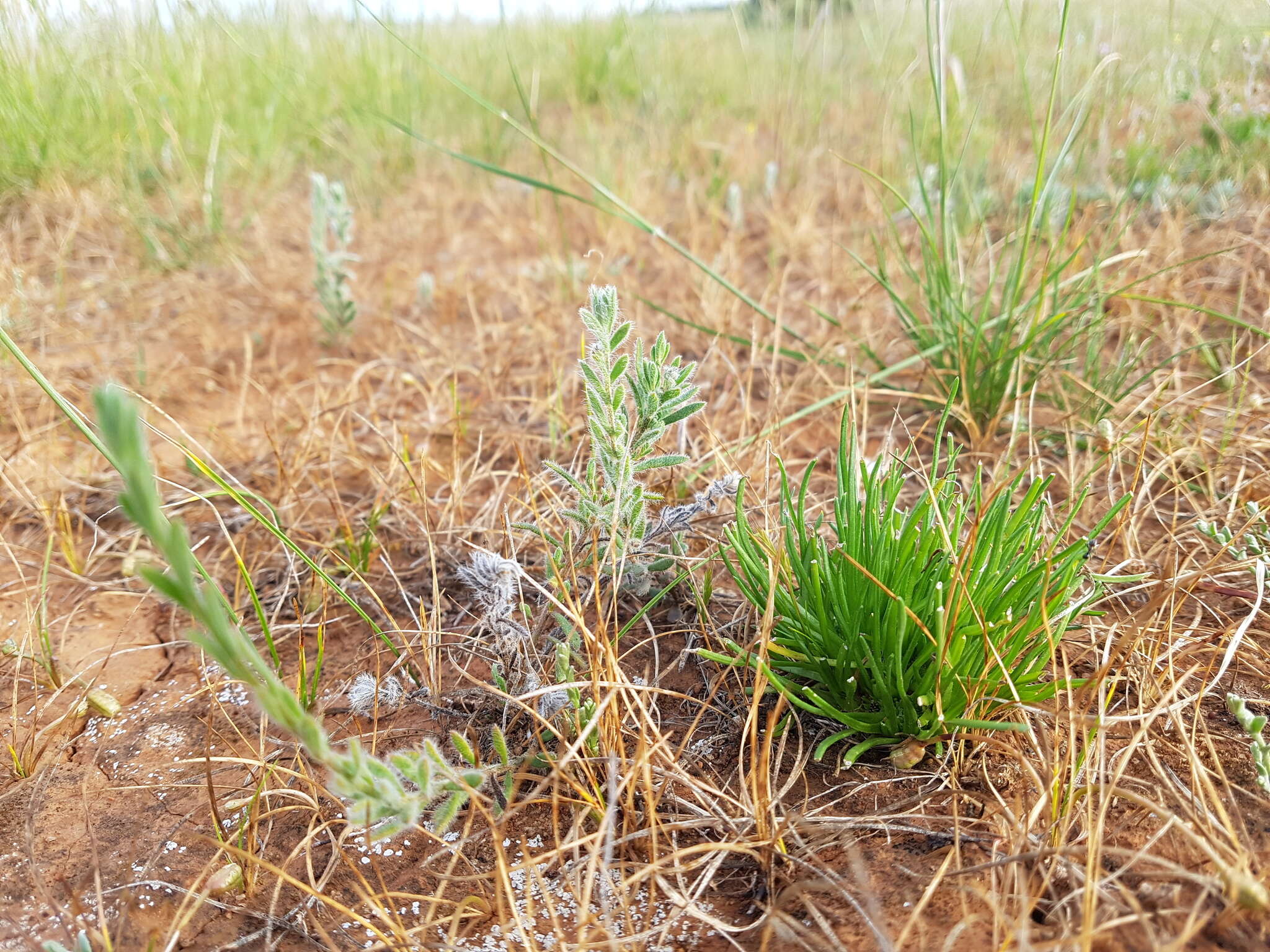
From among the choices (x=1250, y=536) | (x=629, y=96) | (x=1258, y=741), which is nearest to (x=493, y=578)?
(x=1258, y=741)

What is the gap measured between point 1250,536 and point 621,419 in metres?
1.17

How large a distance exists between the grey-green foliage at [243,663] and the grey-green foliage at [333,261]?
2.11 metres

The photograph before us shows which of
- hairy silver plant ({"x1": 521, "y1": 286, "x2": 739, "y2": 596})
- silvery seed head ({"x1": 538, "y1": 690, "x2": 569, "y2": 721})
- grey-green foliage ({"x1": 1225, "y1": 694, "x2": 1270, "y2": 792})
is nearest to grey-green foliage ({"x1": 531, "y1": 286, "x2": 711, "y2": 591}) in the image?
hairy silver plant ({"x1": 521, "y1": 286, "x2": 739, "y2": 596})

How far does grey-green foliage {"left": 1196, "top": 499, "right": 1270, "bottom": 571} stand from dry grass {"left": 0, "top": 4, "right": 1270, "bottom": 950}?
2.3 inches

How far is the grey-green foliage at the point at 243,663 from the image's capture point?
649 mm

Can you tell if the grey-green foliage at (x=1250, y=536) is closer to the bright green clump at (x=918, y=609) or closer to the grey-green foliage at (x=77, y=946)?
the bright green clump at (x=918, y=609)

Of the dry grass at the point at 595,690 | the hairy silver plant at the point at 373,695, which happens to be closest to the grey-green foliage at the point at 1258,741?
the dry grass at the point at 595,690

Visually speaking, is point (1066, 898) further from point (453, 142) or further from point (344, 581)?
point (453, 142)

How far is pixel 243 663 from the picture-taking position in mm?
798

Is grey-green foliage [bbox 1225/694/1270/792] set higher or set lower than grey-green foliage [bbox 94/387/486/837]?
lower

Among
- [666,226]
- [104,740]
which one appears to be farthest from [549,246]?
[104,740]

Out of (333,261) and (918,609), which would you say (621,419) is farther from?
(333,261)

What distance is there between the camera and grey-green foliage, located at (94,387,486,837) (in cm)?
65

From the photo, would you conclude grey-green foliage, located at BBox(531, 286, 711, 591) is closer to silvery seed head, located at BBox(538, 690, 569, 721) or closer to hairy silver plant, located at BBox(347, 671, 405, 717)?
silvery seed head, located at BBox(538, 690, 569, 721)
